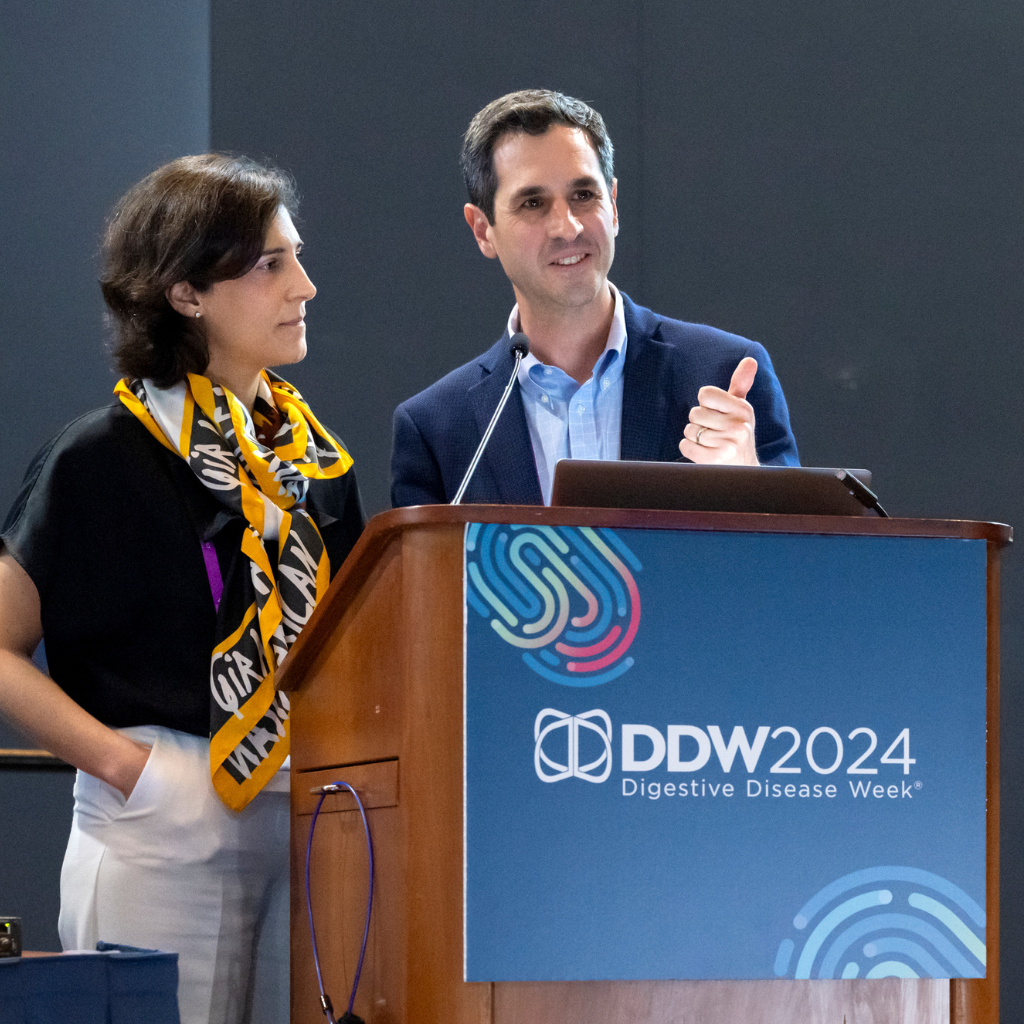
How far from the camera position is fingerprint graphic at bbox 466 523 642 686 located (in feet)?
3.84

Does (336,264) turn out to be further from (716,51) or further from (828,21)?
(828,21)

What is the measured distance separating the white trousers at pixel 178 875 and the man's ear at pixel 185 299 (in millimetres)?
700

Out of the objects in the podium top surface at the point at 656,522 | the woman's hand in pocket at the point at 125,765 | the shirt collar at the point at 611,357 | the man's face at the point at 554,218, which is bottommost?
the woman's hand in pocket at the point at 125,765

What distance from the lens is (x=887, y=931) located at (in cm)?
117

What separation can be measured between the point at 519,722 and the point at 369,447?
2339 millimetres

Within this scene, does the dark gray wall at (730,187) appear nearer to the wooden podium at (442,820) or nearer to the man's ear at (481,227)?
the man's ear at (481,227)

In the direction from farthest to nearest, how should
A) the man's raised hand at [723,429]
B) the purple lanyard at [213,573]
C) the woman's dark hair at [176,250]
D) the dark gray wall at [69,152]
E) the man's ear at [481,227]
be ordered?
the dark gray wall at [69,152] → the man's ear at [481,227] → the woman's dark hair at [176,250] → the purple lanyard at [213,573] → the man's raised hand at [723,429]

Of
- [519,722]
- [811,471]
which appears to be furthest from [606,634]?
[811,471]

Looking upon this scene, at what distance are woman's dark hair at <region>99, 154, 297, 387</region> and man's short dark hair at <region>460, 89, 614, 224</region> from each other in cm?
55

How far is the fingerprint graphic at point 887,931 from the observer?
3.80 feet

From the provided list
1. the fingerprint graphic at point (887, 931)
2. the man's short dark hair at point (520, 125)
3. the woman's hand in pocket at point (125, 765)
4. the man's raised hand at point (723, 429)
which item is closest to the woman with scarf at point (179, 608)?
the woman's hand in pocket at point (125, 765)

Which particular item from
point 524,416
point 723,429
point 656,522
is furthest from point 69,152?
point 656,522

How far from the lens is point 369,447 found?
3438 mm

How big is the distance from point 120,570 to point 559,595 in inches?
39.6
